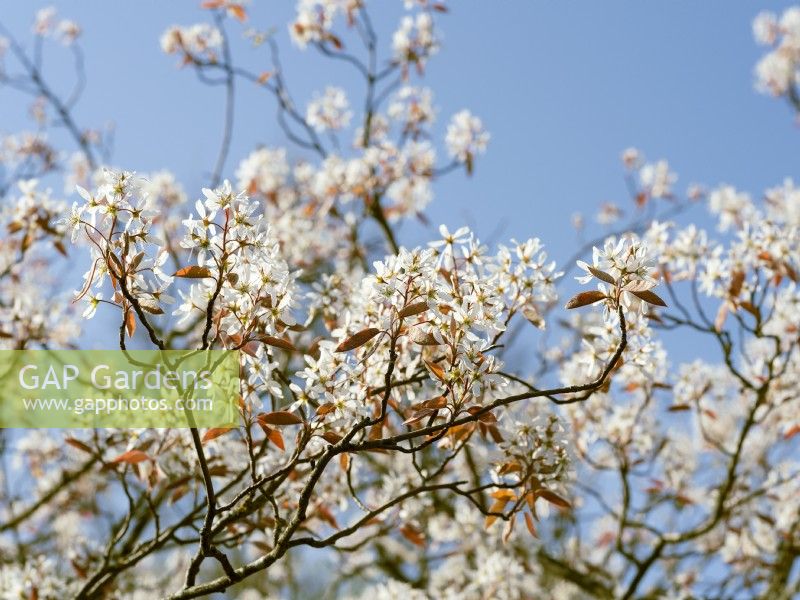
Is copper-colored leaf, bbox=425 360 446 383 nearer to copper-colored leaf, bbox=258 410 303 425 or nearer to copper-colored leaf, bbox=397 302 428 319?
copper-colored leaf, bbox=397 302 428 319

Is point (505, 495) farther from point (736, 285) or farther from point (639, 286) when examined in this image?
point (736, 285)

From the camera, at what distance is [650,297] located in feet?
5.53

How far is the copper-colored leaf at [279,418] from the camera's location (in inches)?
74.3

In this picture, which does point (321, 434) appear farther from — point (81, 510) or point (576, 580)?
point (81, 510)

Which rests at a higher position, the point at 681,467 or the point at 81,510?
the point at 81,510

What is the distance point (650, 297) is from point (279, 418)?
0.96 meters

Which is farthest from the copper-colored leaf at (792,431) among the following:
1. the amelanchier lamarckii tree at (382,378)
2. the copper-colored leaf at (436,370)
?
the copper-colored leaf at (436,370)

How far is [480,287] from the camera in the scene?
1.98m

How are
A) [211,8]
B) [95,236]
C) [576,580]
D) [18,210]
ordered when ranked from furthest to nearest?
[211,8], [576,580], [18,210], [95,236]

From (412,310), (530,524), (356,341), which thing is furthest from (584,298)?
(530,524)

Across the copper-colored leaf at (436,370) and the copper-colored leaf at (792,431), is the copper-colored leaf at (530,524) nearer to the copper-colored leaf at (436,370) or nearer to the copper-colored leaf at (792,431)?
the copper-colored leaf at (436,370)

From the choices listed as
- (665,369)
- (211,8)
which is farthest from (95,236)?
(211,8)

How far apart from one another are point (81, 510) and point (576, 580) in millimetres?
3861

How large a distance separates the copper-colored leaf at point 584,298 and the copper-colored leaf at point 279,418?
749 mm
